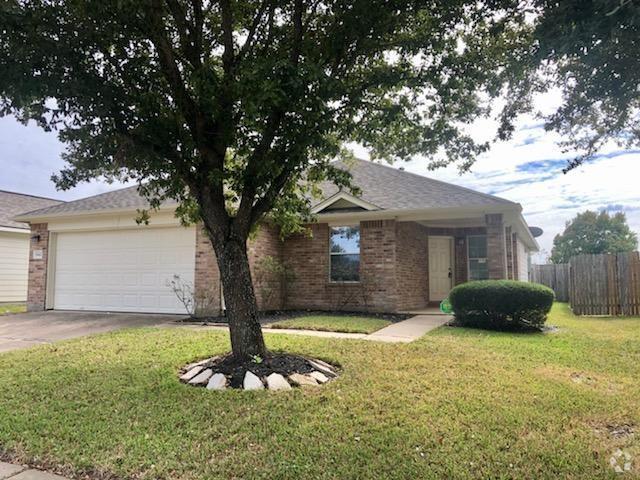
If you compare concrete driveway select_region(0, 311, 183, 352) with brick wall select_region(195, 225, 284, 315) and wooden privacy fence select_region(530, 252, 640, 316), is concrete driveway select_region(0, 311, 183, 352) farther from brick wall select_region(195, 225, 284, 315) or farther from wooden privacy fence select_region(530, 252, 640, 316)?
wooden privacy fence select_region(530, 252, 640, 316)

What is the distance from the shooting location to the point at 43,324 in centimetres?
1149

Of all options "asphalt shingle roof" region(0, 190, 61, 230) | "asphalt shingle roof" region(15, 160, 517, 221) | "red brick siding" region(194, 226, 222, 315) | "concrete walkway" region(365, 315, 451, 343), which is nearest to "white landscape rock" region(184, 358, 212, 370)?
"concrete walkway" region(365, 315, 451, 343)

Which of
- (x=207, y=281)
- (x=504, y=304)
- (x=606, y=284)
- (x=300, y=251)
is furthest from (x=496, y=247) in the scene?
(x=207, y=281)

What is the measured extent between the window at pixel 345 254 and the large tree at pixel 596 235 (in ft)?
99.4

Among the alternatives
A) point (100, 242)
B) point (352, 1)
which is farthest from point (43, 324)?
point (352, 1)

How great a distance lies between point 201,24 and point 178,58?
1.96 ft

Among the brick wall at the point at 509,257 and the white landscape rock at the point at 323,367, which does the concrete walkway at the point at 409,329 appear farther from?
the brick wall at the point at 509,257

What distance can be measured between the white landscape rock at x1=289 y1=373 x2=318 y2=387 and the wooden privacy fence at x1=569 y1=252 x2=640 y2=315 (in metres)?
12.0

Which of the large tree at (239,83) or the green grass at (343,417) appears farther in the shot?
the large tree at (239,83)

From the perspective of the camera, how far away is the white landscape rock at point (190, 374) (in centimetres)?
596

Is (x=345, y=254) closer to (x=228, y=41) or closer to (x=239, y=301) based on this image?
(x=239, y=301)

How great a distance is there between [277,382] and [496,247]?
8.66 m

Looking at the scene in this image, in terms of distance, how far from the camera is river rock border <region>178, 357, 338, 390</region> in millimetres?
5543

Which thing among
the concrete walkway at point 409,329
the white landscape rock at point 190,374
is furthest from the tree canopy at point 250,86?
the concrete walkway at point 409,329
